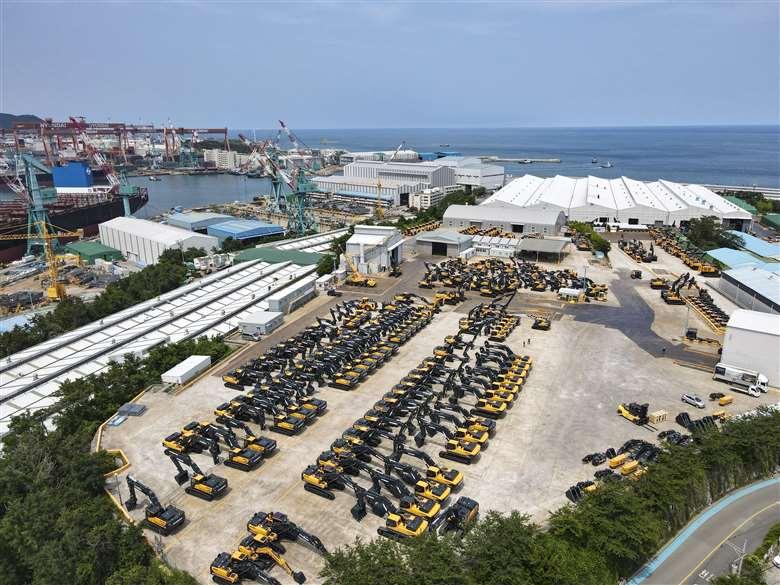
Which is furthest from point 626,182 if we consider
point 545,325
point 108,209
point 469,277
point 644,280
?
point 108,209

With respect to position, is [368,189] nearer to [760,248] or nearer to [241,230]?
[241,230]

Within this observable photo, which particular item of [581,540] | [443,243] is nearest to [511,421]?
[581,540]

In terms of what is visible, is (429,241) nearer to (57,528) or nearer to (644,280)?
(644,280)

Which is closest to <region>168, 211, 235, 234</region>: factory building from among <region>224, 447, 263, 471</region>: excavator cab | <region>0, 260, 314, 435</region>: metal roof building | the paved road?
<region>0, 260, 314, 435</region>: metal roof building

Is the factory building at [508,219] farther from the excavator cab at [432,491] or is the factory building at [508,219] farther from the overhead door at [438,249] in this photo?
the excavator cab at [432,491]

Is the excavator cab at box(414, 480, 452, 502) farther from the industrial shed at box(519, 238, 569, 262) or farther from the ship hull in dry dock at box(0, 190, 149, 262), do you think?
the ship hull in dry dock at box(0, 190, 149, 262)

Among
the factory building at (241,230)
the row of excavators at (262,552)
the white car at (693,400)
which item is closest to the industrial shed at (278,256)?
the factory building at (241,230)
